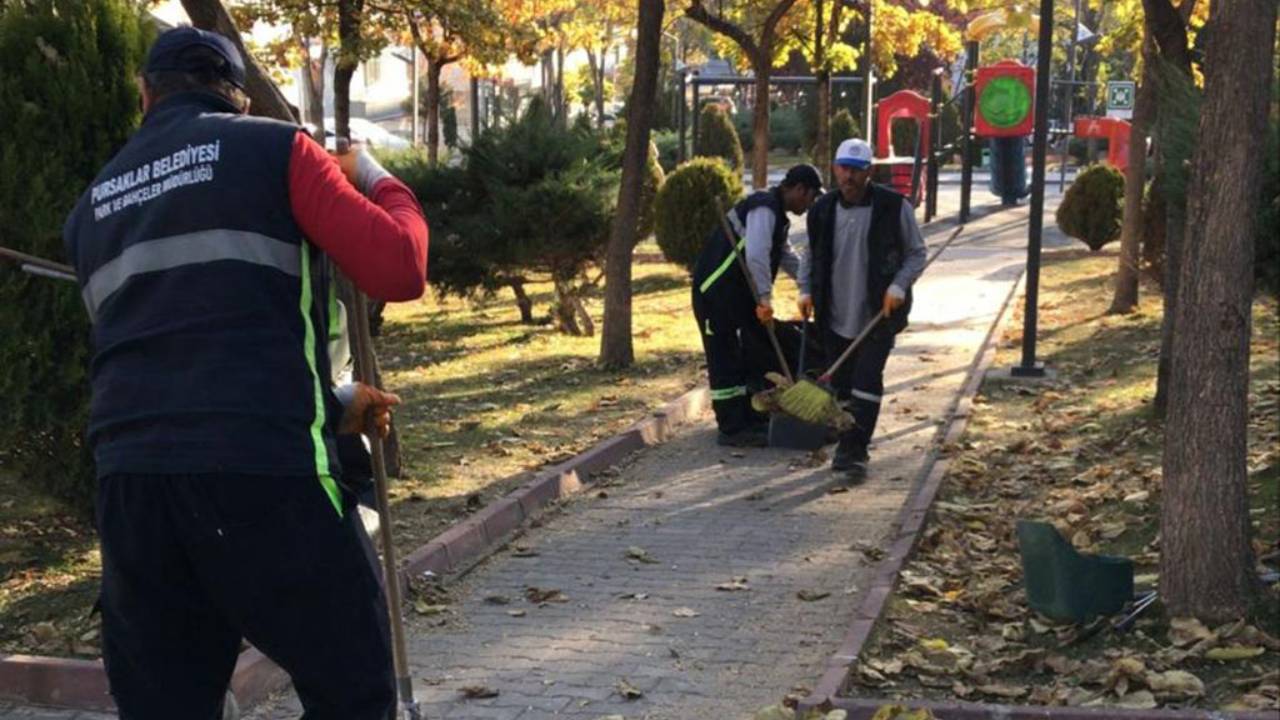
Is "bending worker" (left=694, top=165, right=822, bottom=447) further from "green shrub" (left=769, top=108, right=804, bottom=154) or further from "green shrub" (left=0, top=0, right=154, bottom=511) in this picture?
"green shrub" (left=769, top=108, right=804, bottom=154)

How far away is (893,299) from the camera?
9.25 metres

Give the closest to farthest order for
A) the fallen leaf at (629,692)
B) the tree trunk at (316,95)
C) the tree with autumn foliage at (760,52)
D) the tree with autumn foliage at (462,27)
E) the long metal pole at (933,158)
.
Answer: the fallen leaf at (629,692)
the tree trunk at (316,95)
the tree with autumn foliage at (462,27)
the tree with autumn foliage at (760,52)
the long metal pole at (933,158)

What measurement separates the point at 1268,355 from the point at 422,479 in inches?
281

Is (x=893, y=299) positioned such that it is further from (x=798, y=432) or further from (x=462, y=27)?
(x=462, y=27)

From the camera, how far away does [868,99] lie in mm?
24516

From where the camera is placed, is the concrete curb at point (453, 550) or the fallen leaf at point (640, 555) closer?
the concrete curb at point (453, 550)

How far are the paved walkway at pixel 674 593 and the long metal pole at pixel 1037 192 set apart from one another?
1759 millimetres

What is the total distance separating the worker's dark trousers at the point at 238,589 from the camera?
3.42 metres

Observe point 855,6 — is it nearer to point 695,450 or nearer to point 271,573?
point 695,450

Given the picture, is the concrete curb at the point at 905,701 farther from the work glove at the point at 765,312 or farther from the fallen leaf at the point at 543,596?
the work glove at the point at 765,312

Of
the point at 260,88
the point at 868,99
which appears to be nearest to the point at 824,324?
the point at 260,88

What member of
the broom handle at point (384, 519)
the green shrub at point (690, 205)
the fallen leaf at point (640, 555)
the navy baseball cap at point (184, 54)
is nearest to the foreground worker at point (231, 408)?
the navy baseball cap at point (184, 54)

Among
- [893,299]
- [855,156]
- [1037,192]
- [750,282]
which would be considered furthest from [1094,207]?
[893,299]

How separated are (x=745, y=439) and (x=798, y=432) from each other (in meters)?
0.37
